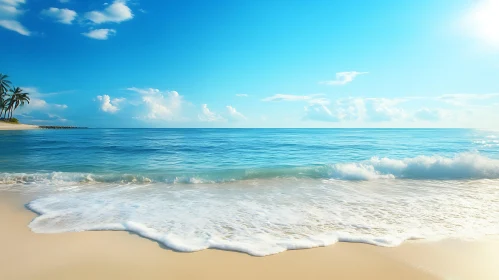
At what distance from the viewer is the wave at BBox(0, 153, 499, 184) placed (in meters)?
10.3

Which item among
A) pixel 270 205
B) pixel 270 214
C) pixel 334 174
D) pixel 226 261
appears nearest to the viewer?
pixel 226 261

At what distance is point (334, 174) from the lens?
460 inches

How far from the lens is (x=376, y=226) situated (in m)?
5.25

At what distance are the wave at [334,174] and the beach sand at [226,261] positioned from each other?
5.86 m

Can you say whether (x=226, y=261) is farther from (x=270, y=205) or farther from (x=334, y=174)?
(x=334, y=174)

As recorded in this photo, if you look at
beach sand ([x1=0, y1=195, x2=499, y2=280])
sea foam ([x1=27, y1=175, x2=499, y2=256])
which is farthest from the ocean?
beach sand ([x1=0, y1=195, x2=499, y2=280])

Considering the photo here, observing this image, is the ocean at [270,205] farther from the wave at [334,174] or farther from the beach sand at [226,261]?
the beach sand at [226,261]

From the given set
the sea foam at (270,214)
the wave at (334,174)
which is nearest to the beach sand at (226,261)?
the sea foam at (270,214)

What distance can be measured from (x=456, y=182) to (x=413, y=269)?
9.32m

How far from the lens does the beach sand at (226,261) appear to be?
3.49 meters

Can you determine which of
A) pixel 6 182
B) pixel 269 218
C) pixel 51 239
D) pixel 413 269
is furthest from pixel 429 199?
pixel 6 182

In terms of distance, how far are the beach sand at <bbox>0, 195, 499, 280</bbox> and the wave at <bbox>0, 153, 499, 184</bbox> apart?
19.2ft

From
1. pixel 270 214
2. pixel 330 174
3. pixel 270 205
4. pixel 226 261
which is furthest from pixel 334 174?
pixel 226 261

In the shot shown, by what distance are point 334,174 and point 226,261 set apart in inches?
357
